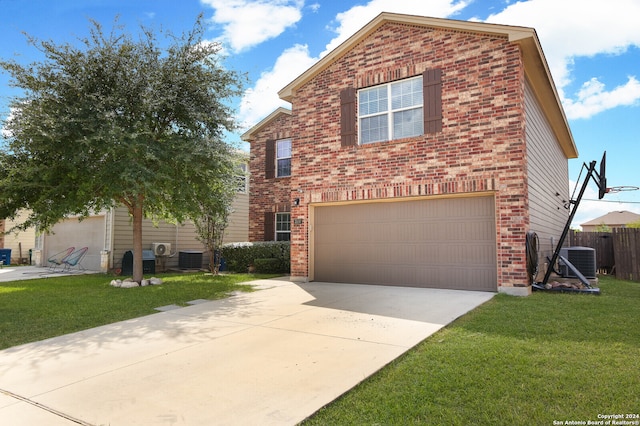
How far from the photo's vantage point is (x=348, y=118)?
10.5m

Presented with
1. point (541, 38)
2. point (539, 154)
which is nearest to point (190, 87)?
point (541, 38)

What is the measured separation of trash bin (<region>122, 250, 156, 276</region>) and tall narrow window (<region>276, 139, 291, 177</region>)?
5543 mm

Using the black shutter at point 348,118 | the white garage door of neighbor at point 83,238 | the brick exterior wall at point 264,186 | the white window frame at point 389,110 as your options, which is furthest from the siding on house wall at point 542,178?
the white garage door of neighbor at point 83,238

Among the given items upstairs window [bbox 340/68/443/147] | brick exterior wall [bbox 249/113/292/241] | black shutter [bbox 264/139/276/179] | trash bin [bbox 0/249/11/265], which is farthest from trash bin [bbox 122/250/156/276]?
trash bin [bbox 0/249/11/265]

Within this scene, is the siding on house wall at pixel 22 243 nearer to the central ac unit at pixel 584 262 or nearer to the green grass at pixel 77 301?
the green grass at pixel 77 301

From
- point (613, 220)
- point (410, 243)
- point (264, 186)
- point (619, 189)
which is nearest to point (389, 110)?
point (410, 243)

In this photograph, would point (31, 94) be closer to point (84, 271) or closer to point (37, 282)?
point (37, 282)

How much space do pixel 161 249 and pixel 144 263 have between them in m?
0.91

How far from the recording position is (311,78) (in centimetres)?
1130

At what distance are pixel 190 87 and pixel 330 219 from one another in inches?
192

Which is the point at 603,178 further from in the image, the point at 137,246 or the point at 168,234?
the point at 168,234

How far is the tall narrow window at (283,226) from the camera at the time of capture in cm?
1579

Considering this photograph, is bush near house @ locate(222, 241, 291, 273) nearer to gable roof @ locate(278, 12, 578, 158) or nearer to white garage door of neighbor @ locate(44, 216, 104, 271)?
white garage door of neighbor @ locate(44, 216, 104, 271)

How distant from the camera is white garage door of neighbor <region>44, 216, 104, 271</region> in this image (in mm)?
15492
